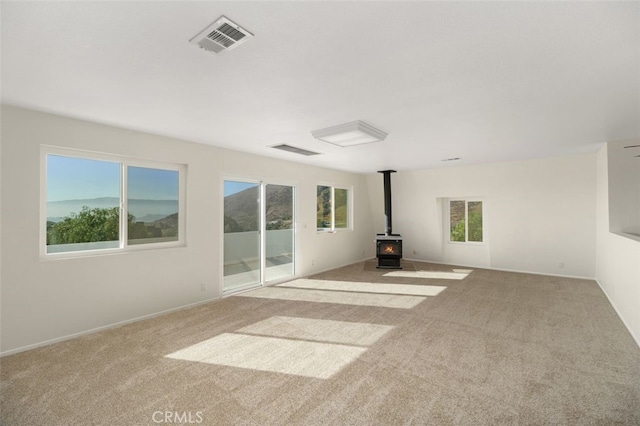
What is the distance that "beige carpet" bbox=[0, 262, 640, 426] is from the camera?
6.77 feet

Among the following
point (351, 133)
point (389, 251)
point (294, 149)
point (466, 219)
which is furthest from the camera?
point (466, 219)

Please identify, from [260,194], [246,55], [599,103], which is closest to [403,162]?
[260,194]

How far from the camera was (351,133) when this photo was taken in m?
3.75

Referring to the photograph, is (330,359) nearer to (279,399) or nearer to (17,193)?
(279,399)

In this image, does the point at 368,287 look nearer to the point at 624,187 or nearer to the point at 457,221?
the point at 457,221

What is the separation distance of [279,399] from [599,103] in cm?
417

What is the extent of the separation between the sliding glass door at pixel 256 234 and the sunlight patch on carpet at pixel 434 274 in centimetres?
242

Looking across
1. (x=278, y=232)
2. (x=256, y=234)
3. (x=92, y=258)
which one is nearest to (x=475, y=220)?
(x=278, y=232)

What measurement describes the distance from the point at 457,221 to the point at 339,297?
4.57 metres

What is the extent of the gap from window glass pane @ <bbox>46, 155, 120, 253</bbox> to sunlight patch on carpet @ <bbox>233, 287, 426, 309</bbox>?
89.1 inches

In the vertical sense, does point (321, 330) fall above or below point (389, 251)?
below

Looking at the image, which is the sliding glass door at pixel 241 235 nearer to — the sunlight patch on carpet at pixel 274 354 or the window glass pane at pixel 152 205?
the window glass pane at pixel 152 205

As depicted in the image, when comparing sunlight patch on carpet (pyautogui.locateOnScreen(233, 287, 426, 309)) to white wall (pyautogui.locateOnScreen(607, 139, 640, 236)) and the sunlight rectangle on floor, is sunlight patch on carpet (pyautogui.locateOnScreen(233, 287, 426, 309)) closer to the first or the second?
the sunlight rectangle on floor

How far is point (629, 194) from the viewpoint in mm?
4559
